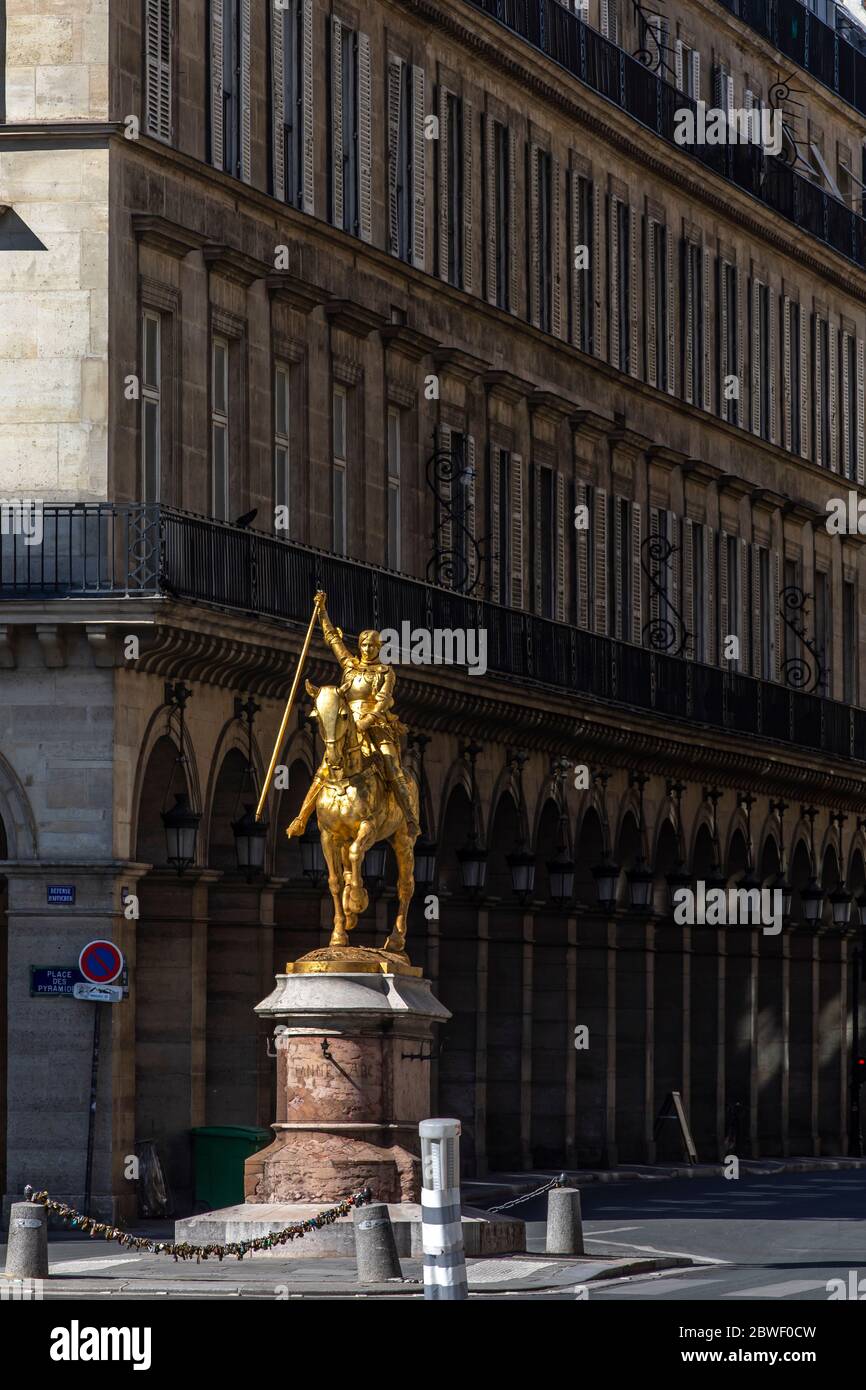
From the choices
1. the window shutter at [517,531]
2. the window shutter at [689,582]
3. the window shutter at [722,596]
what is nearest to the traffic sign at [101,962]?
the window shutter at [517,531]

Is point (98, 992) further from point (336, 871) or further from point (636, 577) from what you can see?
point (636, 577)

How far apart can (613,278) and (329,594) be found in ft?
53.2

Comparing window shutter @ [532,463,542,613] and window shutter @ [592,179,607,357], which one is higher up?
window shutter @ [592,179,607,357]

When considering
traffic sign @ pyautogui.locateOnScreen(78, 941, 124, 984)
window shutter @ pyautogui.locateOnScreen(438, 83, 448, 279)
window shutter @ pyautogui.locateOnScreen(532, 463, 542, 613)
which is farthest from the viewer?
window shutter @ pyautogui.locateOnScreen(532, 463, 542, 613)

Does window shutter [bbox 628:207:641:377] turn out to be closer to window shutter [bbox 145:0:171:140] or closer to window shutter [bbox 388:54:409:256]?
window shutter [bbox 388:54:409:256]

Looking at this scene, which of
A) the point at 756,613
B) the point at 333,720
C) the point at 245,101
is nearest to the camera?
the point at 333,720

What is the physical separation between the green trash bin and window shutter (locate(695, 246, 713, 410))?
87.3 ft

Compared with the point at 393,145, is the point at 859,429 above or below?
above

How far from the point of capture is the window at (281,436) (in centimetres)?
4784

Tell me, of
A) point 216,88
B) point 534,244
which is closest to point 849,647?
point 534,244

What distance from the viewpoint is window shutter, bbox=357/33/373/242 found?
50469 millimetres

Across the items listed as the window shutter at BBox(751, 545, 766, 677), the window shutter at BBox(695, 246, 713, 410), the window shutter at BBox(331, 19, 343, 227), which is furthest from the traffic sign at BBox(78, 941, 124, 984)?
the window shutter at BBox(751, 545, 766, 677)

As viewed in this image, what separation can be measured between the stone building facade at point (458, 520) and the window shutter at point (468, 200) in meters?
0.10

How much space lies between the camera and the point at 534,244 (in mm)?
57625
